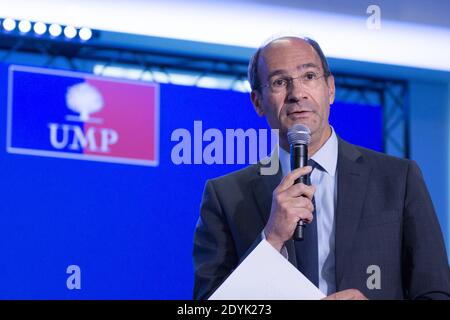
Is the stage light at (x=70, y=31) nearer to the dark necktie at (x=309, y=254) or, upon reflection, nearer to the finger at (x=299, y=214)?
the dark necktie at (x=309, y=254)

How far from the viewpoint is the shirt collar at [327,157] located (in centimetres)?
242

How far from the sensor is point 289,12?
299 cm

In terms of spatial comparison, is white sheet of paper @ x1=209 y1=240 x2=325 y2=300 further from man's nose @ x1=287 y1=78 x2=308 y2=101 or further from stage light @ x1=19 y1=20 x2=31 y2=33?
stage light @ x1=19 y1=20 x2=31 y2=33

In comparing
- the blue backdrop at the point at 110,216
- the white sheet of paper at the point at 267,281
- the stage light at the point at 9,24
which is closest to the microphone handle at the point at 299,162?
the white sheet of paper at the point at 267,281

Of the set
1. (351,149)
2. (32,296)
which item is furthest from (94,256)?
(351,149)

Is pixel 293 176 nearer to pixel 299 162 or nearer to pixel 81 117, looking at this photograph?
pixel 299 162

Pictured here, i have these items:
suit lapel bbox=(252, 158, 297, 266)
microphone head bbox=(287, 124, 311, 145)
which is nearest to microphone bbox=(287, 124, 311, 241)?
microphone head bbox=(287, 124, 311, 145)

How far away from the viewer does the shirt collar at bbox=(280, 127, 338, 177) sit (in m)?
2.42

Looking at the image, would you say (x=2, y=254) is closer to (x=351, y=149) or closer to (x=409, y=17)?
(x=351, y=149)

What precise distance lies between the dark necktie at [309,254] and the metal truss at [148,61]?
104 cm

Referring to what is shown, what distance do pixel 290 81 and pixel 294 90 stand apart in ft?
0.12

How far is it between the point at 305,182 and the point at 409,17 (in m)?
1.23

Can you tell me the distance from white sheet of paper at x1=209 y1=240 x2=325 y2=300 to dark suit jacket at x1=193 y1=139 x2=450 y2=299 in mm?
265

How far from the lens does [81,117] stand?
3.08 m
